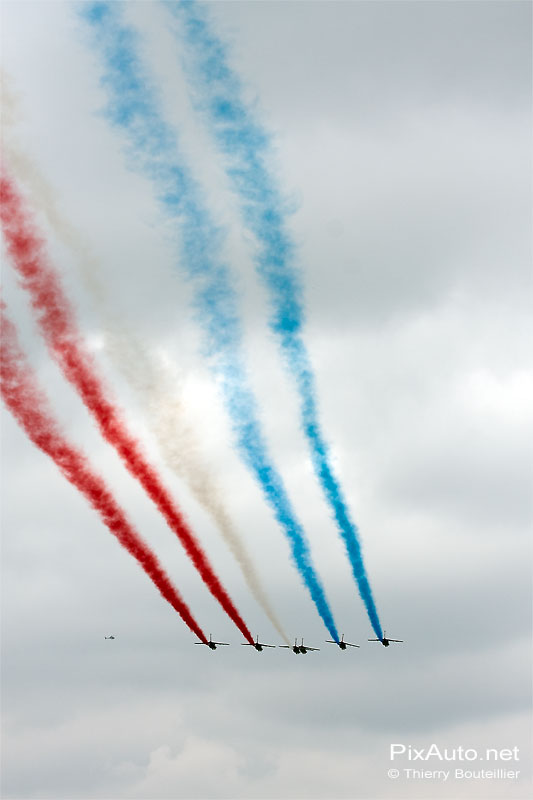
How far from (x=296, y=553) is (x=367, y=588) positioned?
818cm

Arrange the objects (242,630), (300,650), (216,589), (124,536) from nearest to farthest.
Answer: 1. (124,536)
2. (216,589)
3. (242,630)
4. (300,650)

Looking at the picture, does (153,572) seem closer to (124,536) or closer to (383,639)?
(124,536)

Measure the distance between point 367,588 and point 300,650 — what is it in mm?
11739

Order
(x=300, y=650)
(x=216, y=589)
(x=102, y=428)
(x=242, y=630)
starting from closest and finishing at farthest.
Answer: (x=102, y=428), (x=216, y=589), (x=242, y=630), (x=300, y=650)

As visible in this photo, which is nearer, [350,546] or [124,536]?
[124,536]

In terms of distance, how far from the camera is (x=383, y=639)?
109562mm

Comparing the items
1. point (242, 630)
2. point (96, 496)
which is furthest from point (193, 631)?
point (96, 496)

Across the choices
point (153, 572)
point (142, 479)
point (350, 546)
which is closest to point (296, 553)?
point (350, 546)

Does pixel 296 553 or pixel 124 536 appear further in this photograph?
pixel 296 553

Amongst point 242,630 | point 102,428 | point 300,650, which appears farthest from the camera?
point 300,650

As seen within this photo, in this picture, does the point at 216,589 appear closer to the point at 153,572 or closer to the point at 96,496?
the point at 153,572

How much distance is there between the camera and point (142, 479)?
3125 inches

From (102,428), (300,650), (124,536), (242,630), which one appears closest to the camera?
(102,428)

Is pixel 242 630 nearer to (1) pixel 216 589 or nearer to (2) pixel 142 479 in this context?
(1) pixel 216 589
